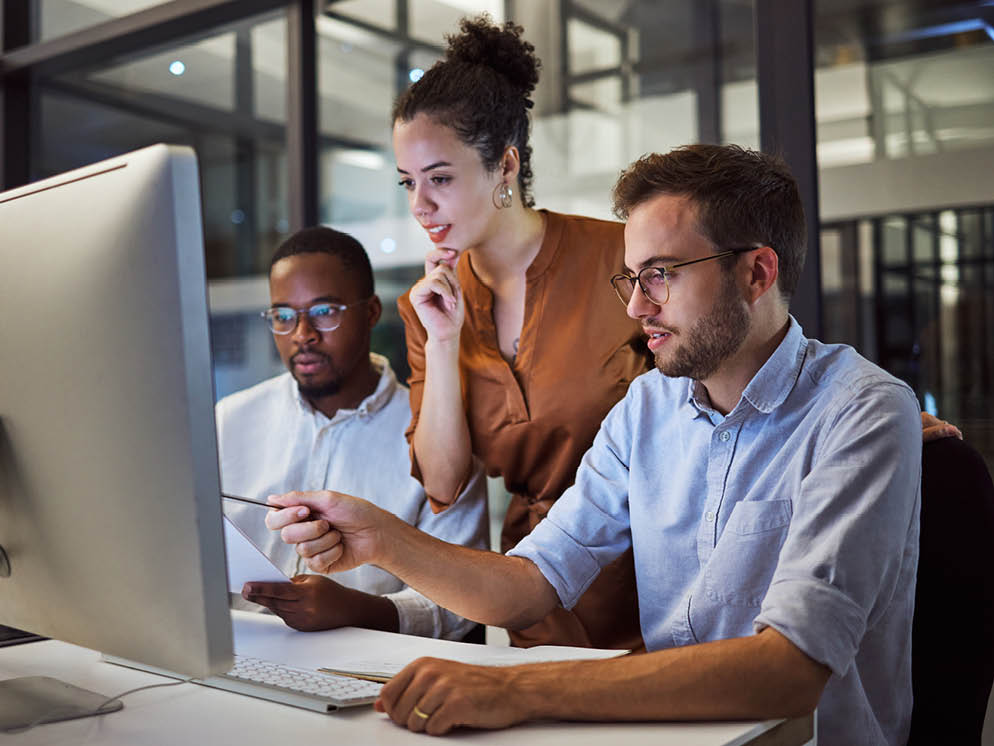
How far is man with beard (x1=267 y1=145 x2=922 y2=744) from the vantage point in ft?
3.32

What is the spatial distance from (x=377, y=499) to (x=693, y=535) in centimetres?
83

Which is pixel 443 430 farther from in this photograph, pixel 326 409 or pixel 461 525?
pixel 326 409

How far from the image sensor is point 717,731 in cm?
96

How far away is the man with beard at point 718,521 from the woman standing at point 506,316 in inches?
10.7

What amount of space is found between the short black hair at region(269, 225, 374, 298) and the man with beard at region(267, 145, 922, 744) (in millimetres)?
823

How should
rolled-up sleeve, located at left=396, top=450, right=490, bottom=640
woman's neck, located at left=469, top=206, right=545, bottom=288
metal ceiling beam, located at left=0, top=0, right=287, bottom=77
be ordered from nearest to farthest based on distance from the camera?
rolled-up sleeve, located at left=396, top=450, right=490, bottom=640, woman's neck, located at left=469, top=206, right=545, bottom=288, metal ceiling beam, located at left=0, top=0, right=287, bottom=77

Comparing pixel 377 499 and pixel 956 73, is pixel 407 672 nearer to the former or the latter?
pixel 377 499

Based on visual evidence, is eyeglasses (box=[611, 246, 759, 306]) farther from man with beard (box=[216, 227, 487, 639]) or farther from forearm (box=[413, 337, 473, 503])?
man with beard (box=[216, 227, 487, 639])

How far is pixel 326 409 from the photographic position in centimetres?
219

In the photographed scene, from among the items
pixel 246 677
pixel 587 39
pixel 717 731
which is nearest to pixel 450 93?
pixel 587 39

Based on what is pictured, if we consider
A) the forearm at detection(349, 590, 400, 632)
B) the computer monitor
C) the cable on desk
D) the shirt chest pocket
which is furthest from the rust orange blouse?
the computer monitor

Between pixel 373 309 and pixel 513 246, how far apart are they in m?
0.41

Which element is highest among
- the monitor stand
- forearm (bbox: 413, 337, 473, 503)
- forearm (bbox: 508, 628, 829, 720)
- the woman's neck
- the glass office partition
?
the glass office partition

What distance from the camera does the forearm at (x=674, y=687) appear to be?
989 mm
